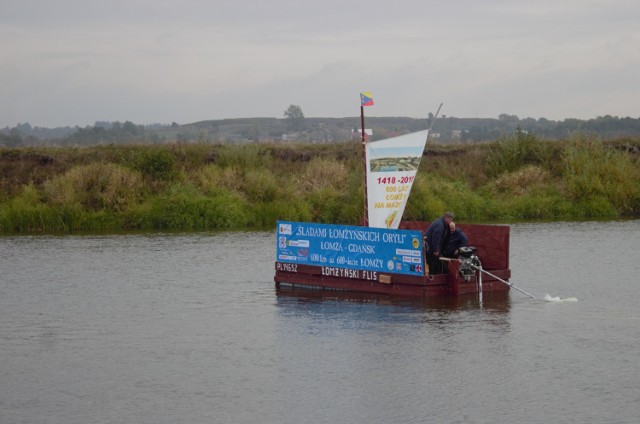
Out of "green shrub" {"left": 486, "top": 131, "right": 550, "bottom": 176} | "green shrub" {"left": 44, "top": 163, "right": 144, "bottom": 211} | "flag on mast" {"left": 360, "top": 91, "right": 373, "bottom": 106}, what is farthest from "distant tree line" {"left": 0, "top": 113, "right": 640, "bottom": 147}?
"flag on mast" {"left": 360, "top": 91, "right": 373, "bottom": 106}

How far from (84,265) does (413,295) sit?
11796mm

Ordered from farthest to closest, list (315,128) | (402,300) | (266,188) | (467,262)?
1. (315,128)
2. (266,188)
3. (402,300)
4. (467,262)

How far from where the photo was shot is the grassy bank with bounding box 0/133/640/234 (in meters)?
42.3

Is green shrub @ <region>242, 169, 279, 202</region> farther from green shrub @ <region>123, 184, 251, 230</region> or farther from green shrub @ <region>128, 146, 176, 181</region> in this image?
green shrub @ <region>128, 146, 176, 181</region>

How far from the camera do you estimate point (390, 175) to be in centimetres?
2433

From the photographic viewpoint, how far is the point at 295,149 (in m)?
56.3

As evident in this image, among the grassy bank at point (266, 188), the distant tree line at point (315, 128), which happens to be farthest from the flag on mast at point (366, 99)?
the distant tree line at point (315, 128)

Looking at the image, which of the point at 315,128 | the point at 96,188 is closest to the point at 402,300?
the point at 96,188

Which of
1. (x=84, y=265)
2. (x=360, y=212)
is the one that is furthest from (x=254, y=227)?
(x=84, y=265)

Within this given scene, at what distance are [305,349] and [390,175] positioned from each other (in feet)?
21.8

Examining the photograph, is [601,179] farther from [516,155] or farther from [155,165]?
[155,165]

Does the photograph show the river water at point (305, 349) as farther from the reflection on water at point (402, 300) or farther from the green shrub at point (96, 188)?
the green shrub at point (96, 188)

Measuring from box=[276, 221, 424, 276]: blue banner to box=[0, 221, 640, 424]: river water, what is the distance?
811 mm

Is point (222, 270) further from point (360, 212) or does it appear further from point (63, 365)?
point (360, 212)
